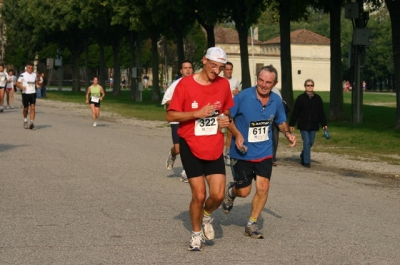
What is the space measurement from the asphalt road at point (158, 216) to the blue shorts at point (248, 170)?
534mm

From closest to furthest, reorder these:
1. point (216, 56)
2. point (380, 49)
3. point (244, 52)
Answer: point (216, 56)
point (244, 52)
point (380, 49)

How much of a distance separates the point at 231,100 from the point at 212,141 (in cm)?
51

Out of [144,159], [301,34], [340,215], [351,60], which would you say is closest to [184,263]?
[340,215]

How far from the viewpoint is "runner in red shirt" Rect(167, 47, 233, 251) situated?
27.5 feet

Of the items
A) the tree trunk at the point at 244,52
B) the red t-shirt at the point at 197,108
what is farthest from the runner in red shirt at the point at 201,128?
the tree trunk at the point at 244,52

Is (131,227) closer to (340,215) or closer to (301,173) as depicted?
(340,215)

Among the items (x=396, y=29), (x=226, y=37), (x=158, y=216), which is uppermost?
(x=226, y=37)

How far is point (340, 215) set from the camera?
10.9 meters

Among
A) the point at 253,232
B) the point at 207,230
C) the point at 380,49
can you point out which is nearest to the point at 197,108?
the point at 207,230

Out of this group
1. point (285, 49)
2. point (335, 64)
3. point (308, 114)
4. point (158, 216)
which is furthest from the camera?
point (285, 49)

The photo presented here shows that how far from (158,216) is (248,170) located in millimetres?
1531

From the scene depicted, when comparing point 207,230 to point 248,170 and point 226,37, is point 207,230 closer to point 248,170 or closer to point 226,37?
point 248,170

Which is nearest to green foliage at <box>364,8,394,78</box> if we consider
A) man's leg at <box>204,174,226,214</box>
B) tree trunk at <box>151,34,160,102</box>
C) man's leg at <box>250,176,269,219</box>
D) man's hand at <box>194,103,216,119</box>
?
tree trunk at <box>151,34,160,102</box>

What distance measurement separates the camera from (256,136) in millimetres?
9273
